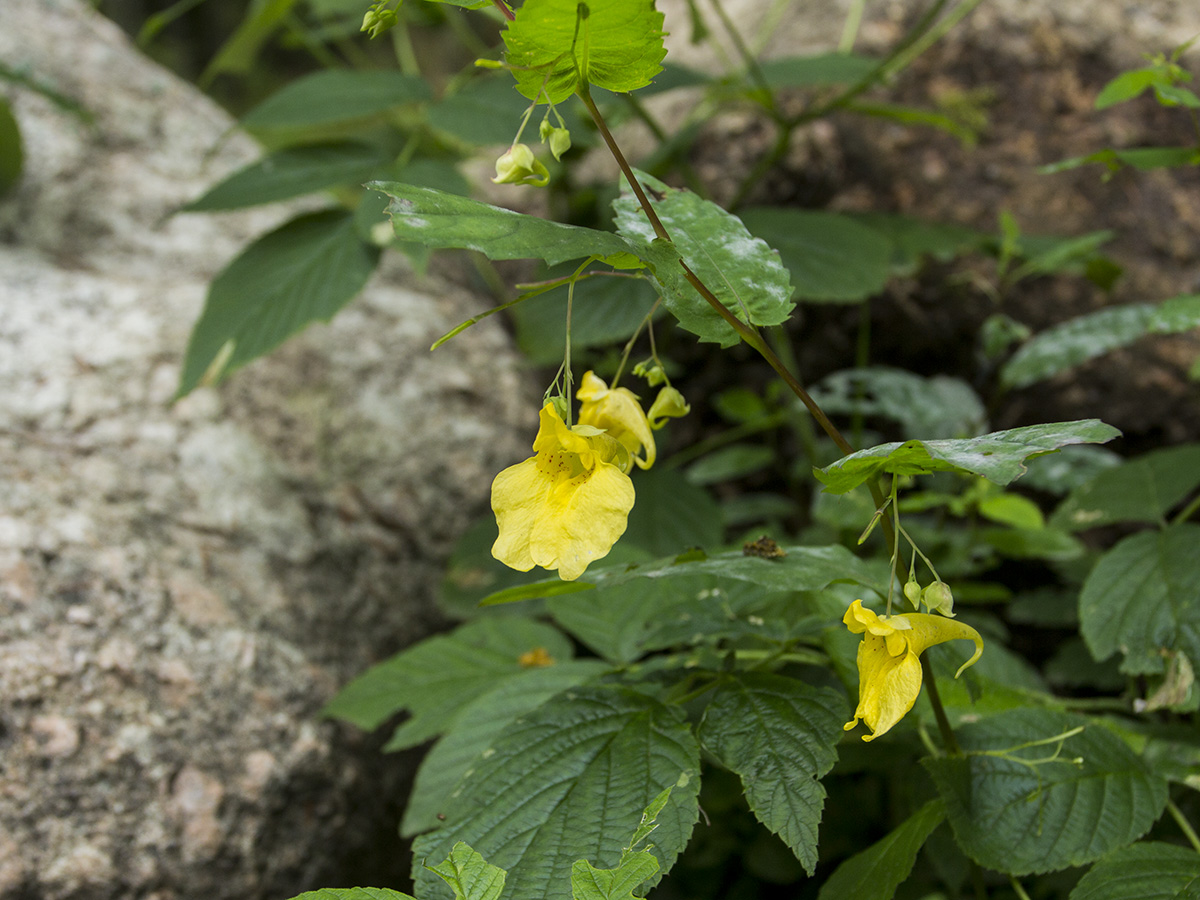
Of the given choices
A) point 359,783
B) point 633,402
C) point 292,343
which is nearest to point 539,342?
point 292,343

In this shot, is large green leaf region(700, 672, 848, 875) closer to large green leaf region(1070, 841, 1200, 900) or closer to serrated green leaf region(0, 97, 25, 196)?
large green leaf region(1070, 841, 1200, 900)

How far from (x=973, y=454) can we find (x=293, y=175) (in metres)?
1.36

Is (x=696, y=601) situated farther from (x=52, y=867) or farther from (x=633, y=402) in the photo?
(x=52, y=867)

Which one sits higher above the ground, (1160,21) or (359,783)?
(1160,21)

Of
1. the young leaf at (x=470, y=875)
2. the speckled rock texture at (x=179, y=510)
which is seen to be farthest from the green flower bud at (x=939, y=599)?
the speckled rock texture at (x=179, y=510)

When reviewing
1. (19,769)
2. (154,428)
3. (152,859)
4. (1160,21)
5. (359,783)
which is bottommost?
(359,783)

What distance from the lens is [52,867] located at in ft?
3.27

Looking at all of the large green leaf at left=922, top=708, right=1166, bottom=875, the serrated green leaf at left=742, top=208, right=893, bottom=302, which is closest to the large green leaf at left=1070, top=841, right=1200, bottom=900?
the large green leaf at left=922, top=708, right=1166, bottom=875

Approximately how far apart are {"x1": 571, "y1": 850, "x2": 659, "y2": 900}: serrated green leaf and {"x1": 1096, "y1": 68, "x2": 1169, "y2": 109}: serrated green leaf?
3.35ft

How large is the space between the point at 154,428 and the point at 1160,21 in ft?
8.48

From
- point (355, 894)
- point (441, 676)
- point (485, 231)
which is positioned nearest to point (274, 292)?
point (441, 676)

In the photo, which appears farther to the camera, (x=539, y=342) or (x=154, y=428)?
(x=539, y=342)

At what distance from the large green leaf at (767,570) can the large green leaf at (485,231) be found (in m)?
0.28

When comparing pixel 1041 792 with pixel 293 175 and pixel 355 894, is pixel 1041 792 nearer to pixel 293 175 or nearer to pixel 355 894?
pixel 355 894
